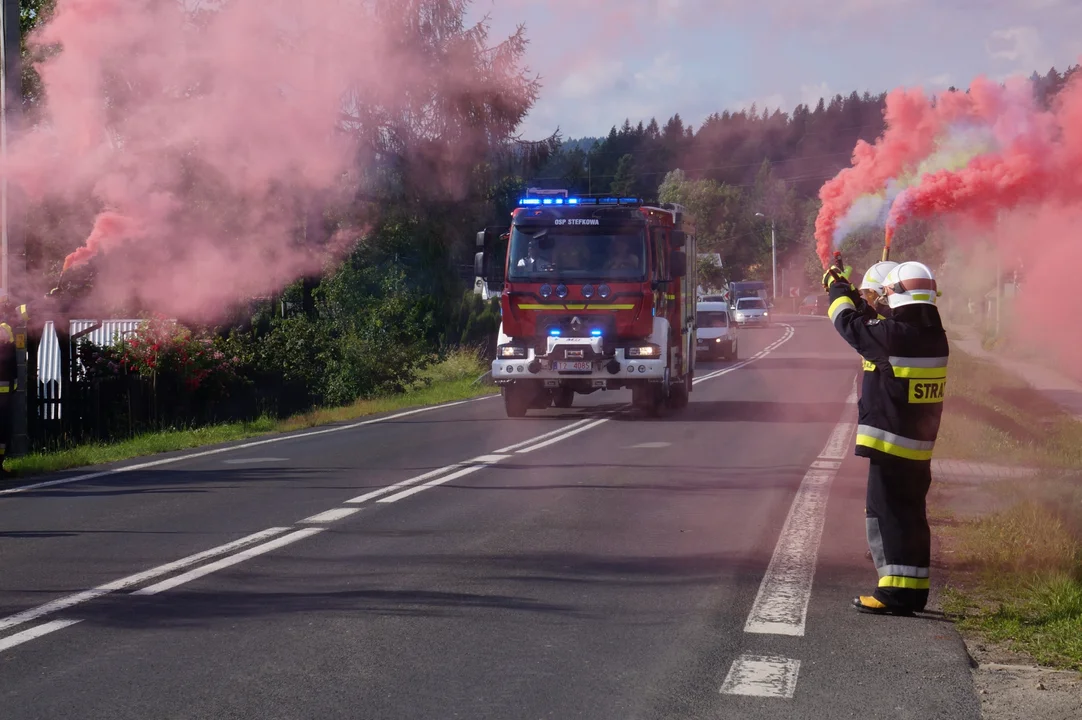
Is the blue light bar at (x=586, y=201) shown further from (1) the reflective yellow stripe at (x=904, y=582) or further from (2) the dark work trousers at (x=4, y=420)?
(1) the reflective yellow stripe at (x=904, y=582)

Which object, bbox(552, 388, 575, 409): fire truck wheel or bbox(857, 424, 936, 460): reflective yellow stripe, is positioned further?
bbox(552, 388, 575, 409): fire truck wheel

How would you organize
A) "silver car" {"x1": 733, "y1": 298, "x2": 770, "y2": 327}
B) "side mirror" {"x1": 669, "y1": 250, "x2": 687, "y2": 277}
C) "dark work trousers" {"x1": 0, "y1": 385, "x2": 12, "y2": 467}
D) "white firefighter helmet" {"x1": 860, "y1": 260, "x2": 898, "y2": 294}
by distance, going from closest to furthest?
"white firefighter helmet" {"x1": 860, "y1": 260, "x2": 898, "y2": 294} < "dark work trousers" {"x1": 0, "y1": 385, "x2": 12, "y2": 467} < "side mirror" {"x1": 669, "y1": 250, "x2": 687, "y2": 277} < "silver car" {"x1": 733, "y1": 298, "x2": 770, "y2": 327}

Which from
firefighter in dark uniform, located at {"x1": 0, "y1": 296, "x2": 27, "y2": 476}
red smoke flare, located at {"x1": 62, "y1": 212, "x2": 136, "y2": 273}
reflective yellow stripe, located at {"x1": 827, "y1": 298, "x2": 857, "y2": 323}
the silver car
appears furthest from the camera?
the silver car

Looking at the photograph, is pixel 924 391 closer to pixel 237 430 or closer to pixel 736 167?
pixel 237 430

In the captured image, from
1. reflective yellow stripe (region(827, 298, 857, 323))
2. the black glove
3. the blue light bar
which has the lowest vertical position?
reflective yellow stripe (region(827, 298, 857, 323))

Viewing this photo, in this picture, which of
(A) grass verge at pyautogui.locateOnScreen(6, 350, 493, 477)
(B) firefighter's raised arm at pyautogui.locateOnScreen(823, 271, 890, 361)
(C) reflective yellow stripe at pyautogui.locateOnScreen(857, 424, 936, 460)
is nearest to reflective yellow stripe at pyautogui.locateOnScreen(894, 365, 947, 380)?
(B) firefighter's raised arm at pyautogui.locateOnScreen(823, 271, 890, 361)

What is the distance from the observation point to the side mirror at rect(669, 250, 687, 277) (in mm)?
18562

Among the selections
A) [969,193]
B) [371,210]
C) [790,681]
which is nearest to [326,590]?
[790,681]

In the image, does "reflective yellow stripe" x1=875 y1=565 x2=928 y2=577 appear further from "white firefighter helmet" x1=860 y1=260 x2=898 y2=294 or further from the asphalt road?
"white firefighter helmet" x1=860 y1=260 x2=898 y2=294

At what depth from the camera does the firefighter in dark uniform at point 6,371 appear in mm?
12648

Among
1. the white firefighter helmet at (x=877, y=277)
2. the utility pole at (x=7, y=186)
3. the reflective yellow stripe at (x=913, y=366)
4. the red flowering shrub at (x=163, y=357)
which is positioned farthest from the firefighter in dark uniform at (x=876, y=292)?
the red flowering shrub at (x=163, y=357)

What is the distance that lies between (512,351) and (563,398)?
2798 mm

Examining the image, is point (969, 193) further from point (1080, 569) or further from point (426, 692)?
point (426, 692)

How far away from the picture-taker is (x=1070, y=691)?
17.3ft
